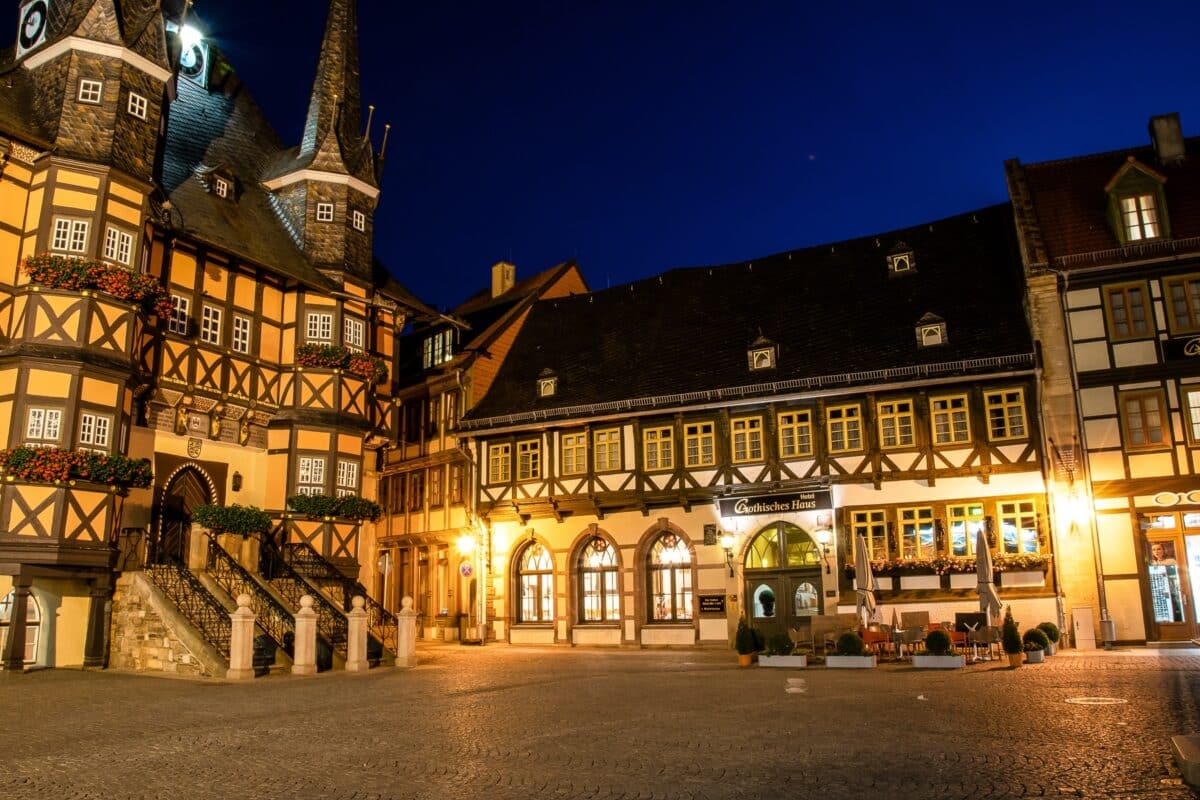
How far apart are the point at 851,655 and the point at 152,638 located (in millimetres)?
13957

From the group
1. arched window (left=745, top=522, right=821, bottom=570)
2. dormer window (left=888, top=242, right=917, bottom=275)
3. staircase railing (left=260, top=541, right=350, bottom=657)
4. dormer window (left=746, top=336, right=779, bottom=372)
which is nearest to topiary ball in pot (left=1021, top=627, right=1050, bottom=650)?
arched window (left=745, top=522, right=821, bottom=570)

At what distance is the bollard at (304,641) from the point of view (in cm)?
1944

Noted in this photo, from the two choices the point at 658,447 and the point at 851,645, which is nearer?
the point at 851,645

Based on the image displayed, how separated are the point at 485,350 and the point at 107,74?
1534 centimetres

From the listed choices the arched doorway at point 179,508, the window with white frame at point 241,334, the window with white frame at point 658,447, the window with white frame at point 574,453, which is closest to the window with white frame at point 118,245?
the window with white frame at point 241,334

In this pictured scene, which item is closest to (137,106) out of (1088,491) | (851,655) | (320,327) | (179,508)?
(320,327)

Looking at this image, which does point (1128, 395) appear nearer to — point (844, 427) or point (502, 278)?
point (844, 427)

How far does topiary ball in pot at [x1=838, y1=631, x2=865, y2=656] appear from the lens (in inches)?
752

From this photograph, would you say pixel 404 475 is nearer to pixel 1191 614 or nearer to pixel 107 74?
pixel 107 74

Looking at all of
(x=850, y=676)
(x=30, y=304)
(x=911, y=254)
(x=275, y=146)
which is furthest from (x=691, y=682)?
(x=275, y=146)

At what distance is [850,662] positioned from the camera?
1912 cm

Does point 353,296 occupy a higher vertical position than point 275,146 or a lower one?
lower

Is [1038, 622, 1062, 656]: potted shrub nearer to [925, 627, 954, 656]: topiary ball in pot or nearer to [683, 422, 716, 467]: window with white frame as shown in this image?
[925, 627, 954, 656]: topiary ball in pot

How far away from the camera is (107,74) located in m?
21.8
